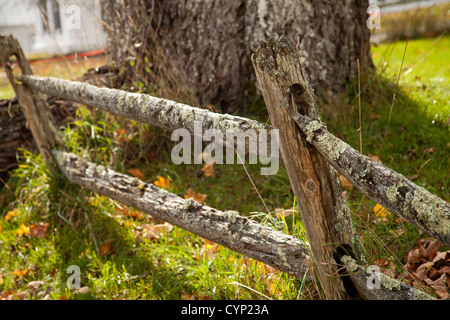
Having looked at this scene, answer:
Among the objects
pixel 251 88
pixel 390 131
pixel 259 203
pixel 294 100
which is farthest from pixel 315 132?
pixel 251 88

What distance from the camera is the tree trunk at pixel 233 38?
3.71m

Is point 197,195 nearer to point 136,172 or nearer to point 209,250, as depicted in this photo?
point 209,250

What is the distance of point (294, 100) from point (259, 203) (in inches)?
67.6

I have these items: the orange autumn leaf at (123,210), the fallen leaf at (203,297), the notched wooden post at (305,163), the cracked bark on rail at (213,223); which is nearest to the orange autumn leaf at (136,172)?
the orange autumn leaf at (123,210)

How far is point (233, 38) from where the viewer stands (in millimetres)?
3850

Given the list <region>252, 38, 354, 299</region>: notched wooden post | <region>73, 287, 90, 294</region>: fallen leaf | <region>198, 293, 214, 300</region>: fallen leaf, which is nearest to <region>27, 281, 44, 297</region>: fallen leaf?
<region>73, 287, 90, 294</region>: fallen leaf

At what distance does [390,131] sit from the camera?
136 inches

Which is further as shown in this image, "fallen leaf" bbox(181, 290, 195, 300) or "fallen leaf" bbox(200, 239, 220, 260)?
"fallen leaf" bbox(200, 239, 220, 260)

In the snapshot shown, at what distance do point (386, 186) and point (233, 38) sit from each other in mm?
2817

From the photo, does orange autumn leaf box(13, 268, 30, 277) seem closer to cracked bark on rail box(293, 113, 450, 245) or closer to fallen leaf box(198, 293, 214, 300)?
fallen leaf box(198, 293, 214, 300)

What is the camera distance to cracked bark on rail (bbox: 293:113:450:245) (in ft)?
4.19

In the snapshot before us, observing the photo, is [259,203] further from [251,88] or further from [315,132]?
[315,132]

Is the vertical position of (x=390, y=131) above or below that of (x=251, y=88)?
below

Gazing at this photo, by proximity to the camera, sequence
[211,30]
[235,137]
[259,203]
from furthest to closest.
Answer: [211,30] < [259,203] < [235,137]
